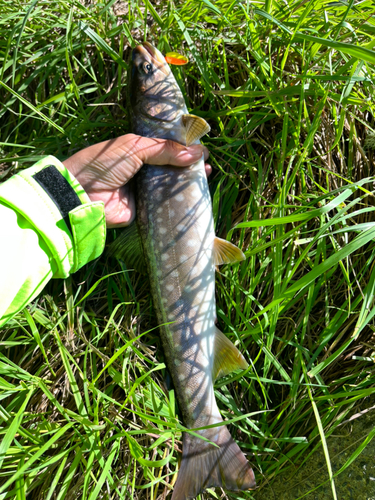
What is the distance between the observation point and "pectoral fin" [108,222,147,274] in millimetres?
2242

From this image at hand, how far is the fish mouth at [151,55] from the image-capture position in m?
2.19

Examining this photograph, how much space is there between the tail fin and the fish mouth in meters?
2.01

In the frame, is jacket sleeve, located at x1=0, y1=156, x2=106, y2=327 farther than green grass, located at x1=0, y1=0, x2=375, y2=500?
No

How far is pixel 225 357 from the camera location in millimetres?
2121

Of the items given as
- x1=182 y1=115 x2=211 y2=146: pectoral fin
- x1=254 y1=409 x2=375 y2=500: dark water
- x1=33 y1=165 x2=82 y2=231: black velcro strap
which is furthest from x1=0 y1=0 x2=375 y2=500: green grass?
x1=33 y1=165 x2=82 y2=231: black velcro strap

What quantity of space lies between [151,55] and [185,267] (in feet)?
3.95

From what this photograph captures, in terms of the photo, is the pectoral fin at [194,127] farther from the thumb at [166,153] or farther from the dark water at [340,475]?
the dark water at [340,475]

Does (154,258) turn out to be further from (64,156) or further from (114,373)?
(64,156)

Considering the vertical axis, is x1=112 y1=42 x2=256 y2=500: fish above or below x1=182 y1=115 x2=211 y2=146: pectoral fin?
below

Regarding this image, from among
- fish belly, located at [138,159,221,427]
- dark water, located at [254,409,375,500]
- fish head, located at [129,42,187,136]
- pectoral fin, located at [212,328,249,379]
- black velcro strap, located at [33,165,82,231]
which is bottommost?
dark water, located at [254,409,375,500]

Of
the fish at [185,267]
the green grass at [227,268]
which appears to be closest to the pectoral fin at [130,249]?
the fish at [185,267]

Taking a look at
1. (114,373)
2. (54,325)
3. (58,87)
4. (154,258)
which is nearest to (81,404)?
(114,373)

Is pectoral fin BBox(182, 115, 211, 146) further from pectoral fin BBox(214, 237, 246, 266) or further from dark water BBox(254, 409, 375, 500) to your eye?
dark water BBox(254, 409, 375, 500)

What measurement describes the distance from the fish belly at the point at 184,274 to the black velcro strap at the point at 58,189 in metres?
0.39
